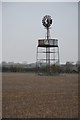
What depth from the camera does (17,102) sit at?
793 cm

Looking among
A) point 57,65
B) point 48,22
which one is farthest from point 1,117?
point 57,65

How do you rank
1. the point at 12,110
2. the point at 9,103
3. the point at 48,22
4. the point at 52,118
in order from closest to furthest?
the point at 52,118
the point at 12,110
the point at 9,103
the point at 48,22

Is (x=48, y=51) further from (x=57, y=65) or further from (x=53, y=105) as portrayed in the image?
(x=53, y=105)

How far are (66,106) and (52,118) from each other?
1519mm

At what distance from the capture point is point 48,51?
31.0 meters

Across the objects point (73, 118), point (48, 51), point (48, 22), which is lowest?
point (73, 118)

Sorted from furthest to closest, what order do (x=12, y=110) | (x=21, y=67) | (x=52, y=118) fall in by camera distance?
1. (x=21, y=67)
2. (x=12, y=110)
3. (x=52, y=118)

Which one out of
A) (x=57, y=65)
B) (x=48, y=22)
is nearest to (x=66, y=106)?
(x=48, y=22)

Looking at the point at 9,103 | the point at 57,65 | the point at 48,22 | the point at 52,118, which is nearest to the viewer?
the point at 52,118

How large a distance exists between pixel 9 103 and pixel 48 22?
23.1 m

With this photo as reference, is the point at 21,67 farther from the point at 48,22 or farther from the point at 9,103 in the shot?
the point at 9,103

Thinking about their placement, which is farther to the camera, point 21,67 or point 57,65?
point 21,67

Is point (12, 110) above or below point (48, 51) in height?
below

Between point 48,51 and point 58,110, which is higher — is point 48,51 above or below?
above
